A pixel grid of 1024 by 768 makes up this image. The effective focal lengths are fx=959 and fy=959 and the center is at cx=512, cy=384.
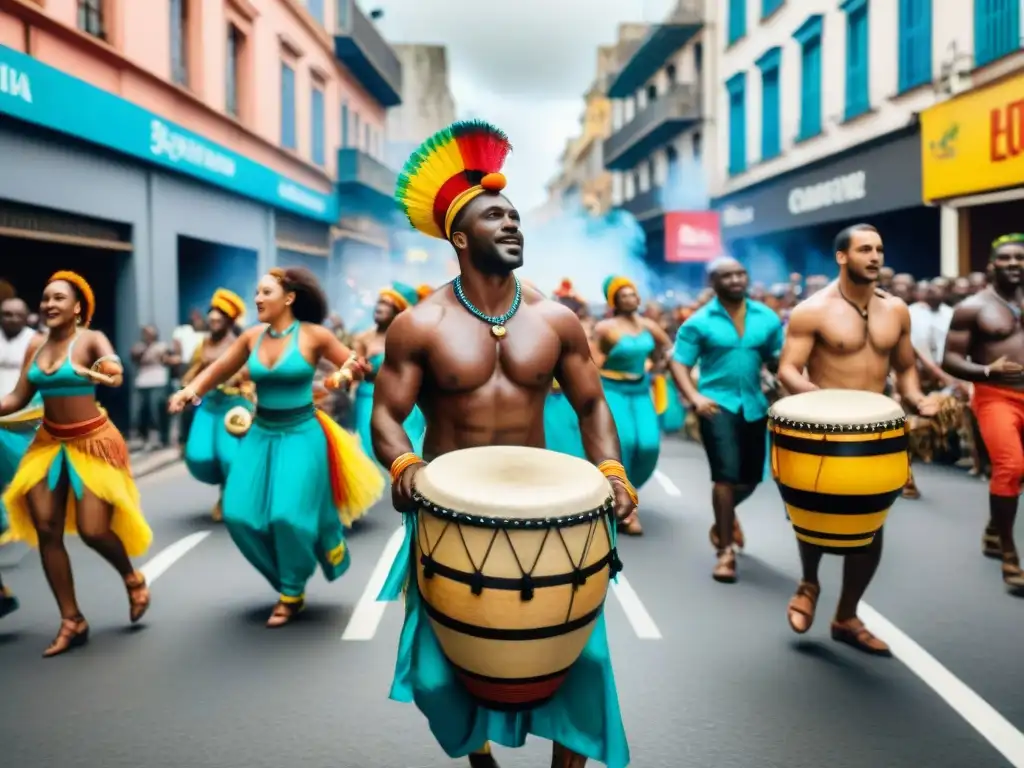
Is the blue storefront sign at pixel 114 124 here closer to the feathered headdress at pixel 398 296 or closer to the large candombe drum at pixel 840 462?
the feathered headdress at pixel 398 296

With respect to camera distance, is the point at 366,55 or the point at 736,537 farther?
the point at 366,55

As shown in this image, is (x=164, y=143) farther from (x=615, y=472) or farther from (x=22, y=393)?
(x=615, y=472)

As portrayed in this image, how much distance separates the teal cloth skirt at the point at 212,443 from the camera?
27.7ft

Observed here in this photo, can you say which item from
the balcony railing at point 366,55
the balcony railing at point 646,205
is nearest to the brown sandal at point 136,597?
the balcony railing at point 366,55

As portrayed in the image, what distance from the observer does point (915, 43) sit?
16.0 meters

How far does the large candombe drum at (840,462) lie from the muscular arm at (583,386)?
144cm

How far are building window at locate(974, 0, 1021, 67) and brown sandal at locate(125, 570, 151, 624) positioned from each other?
12689 mm

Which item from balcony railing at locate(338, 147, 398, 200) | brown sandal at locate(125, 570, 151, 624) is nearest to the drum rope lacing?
brown sandal at locate(125, 570, 151, 624)

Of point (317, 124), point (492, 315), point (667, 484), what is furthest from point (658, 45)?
point (492, 315)

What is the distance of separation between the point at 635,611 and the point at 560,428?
277 centimetres

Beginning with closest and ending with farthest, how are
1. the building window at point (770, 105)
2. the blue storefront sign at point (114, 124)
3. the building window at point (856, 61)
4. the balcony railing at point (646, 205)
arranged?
the blue storefront sign at point (114, 124)
the building window at point (856, 61)
the building window at point (770, 105)
the balcony railing at point (646, 205)

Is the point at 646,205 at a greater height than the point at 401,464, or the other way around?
the point at 646,205

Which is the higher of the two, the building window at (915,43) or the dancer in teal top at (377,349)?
the building window at (915,43)

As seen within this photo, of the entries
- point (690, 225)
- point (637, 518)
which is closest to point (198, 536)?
point (637, 518)
